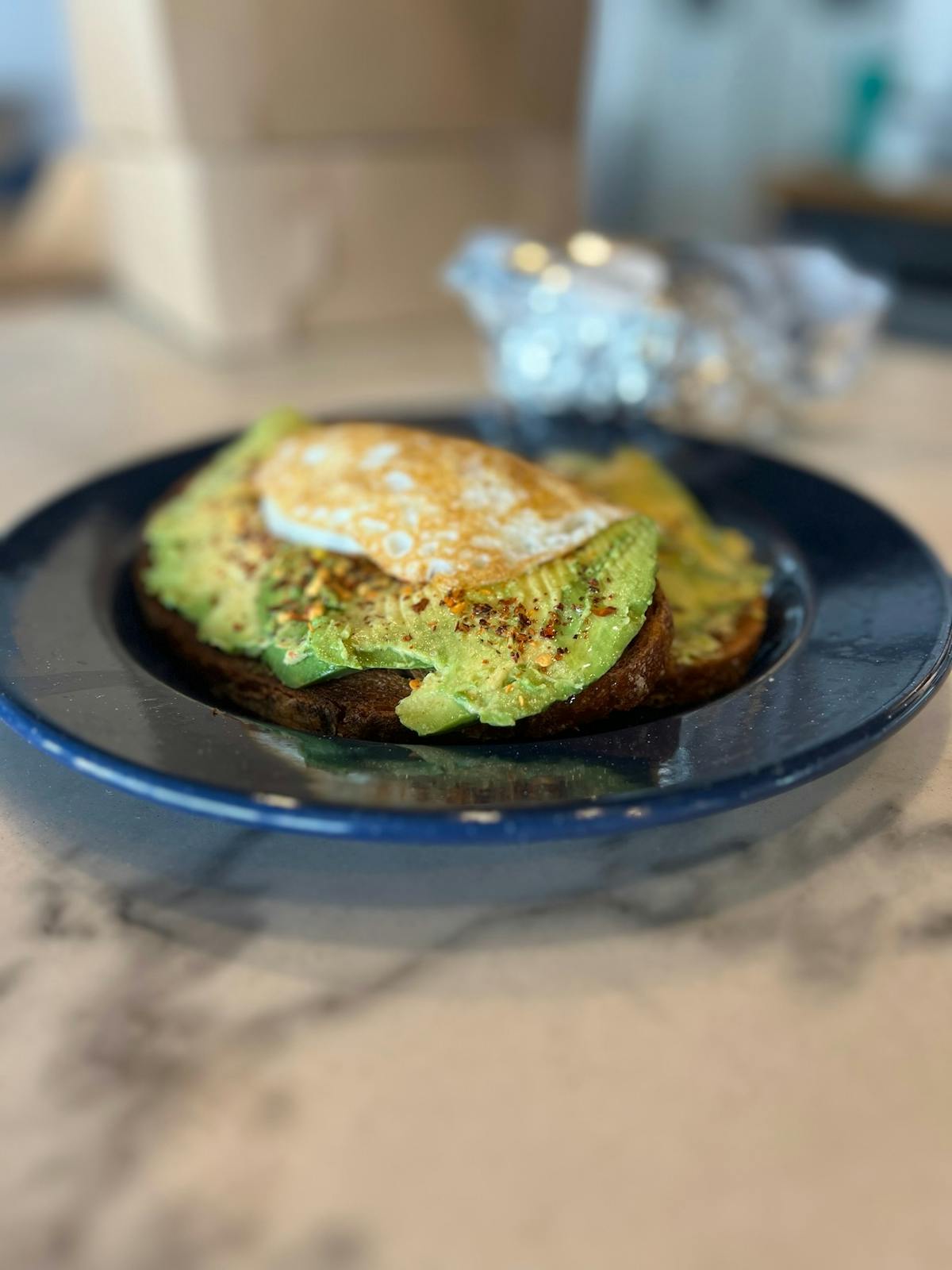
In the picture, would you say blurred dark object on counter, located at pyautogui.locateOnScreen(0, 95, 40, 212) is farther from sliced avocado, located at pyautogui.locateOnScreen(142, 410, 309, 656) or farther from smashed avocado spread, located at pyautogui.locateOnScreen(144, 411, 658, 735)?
smashed avocado spread, located at pyautogui.locateOnScreen(144, 411, 658, 735)

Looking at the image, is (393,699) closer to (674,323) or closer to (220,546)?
(220,546)

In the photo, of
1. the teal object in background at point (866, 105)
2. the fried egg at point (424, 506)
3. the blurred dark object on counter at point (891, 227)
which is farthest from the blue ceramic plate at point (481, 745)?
the teal object in background at point (866, 105)

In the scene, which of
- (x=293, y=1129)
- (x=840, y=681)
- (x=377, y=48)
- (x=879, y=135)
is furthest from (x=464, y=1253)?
(x=879, y=135)

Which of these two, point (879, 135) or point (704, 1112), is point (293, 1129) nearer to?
point (704, 1112)

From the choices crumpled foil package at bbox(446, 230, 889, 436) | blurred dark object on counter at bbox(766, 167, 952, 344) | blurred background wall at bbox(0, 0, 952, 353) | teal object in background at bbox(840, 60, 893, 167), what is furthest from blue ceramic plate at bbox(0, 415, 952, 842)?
teal object in background at bbox(840, 60, 893, 167)

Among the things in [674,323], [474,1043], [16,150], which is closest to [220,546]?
[474,1043]

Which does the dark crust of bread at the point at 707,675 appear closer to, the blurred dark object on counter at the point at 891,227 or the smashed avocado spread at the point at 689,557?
the smashed avocado spread at the point at 689,557
